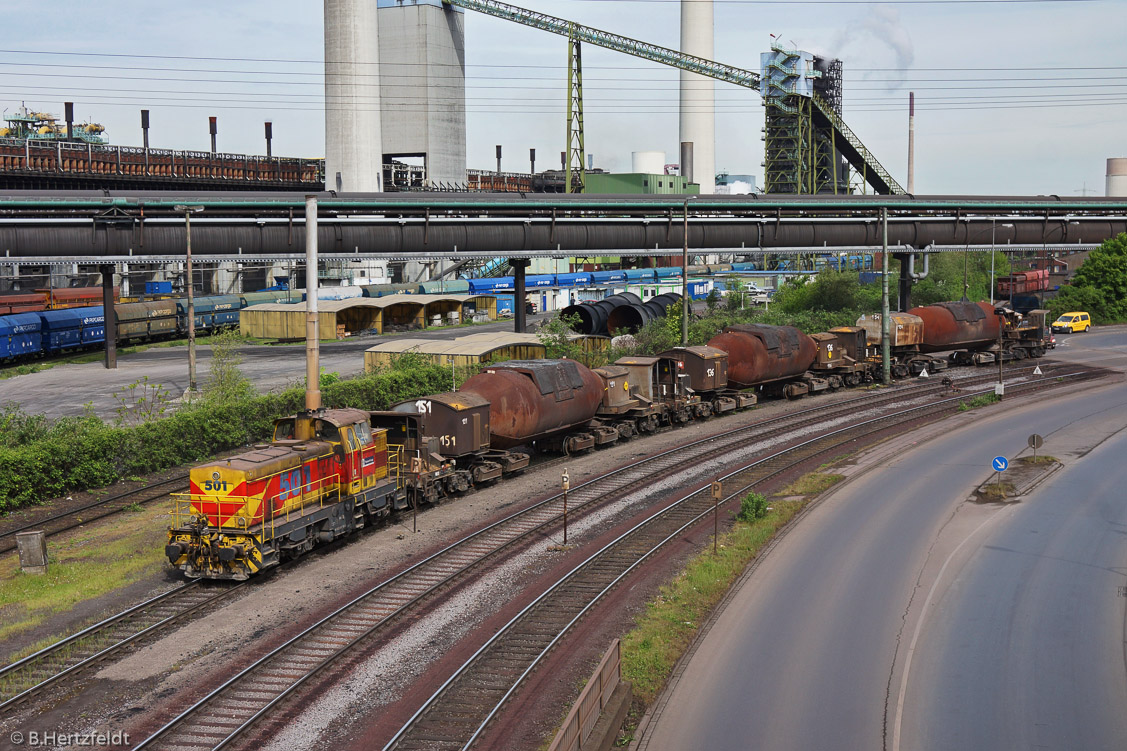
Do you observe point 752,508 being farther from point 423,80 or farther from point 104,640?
point 423,80

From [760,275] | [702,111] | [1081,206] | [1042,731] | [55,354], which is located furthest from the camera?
[702,111]

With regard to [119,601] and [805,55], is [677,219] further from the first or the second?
[805,55]

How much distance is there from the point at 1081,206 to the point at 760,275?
3985cm

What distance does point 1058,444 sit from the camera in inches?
1502

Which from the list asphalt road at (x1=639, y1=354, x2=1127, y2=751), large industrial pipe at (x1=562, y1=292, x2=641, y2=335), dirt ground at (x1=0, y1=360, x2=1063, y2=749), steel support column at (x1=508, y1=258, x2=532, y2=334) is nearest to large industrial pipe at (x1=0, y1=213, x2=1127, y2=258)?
steel support column at (x1=508, y1=258, x2=532, y2=334)

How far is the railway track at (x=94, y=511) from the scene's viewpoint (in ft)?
90.9

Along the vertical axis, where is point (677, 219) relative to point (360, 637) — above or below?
above

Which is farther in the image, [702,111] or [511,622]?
[702,111]

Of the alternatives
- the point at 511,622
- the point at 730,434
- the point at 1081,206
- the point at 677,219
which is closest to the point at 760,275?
the point at 1081,206

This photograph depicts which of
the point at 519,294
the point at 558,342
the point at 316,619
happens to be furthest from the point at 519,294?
the point at 316,619

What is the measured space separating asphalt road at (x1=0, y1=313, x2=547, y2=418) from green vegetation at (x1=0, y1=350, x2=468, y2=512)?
337cm

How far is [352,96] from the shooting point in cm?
10450

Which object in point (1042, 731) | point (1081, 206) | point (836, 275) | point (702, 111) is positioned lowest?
point (1042, 731)

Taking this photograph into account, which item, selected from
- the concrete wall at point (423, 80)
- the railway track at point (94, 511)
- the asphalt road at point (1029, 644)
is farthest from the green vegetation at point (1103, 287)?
the railway track at point (94, 511)
